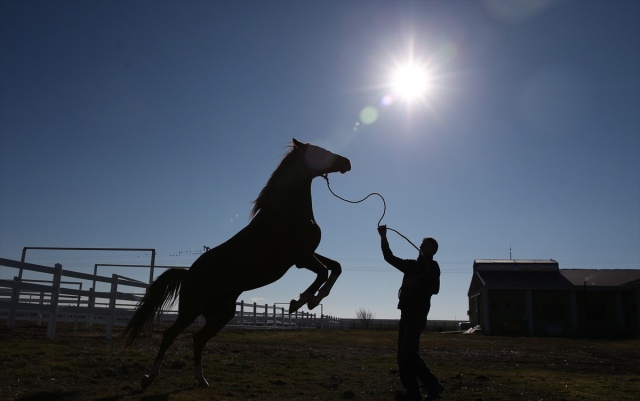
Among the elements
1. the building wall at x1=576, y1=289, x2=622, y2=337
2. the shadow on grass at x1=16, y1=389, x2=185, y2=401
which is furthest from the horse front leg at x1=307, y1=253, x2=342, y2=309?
the building wall at x1=576, y1=289, x2=622, y2=337

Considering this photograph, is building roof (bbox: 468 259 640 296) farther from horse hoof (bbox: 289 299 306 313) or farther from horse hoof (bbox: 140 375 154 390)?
horse hoof (bbox: 140 375 154 390)

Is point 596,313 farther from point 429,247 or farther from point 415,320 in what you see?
point 415,320

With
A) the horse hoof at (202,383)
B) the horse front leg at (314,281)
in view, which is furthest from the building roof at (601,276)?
the horse hoof at (202,383)

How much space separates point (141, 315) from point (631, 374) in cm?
925

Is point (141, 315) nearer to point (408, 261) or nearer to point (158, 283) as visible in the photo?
point (158, 283)

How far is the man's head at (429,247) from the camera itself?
6.36 metres

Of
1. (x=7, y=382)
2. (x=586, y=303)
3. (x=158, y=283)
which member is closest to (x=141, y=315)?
(x=158, y=283)

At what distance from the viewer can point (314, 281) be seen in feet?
19.9

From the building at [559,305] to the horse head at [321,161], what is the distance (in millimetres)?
33388

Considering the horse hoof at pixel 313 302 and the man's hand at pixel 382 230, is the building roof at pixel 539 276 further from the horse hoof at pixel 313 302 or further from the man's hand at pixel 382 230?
the horse hoof at pixel 313 302

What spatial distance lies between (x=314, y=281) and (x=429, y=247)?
1461 mm

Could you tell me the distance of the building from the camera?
116ft

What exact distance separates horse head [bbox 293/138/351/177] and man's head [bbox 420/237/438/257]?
1.30 m

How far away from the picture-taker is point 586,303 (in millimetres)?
36375
